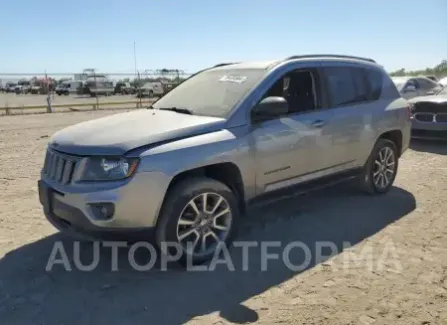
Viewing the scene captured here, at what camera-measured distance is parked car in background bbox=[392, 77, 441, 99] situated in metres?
13.8

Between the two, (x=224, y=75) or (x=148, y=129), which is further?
(x=224, y=75)

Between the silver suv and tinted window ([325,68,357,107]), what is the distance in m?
0.02

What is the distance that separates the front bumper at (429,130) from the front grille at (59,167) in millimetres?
7937

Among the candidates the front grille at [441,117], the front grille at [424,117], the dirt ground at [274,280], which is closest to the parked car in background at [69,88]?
the front grille at [424,117]

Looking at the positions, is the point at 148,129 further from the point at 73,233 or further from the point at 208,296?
the point at 208,296

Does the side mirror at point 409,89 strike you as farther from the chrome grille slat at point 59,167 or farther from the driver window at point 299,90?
the chrome grille slat at point 59,167

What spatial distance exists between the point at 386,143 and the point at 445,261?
2.10 metres

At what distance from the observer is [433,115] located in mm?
8961

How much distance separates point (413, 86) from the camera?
14094 millimetres

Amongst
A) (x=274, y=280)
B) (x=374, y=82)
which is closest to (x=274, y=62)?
(x=374, y=82)

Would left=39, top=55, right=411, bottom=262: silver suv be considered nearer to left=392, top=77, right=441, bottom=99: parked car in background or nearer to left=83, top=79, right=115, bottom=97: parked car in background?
left=392, top=77, right=441, bottom=99: parked car in background

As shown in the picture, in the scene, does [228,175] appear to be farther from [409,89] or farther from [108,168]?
[409,89]

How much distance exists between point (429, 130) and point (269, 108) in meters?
6.47

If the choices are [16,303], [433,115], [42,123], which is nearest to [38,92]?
[42,123]
